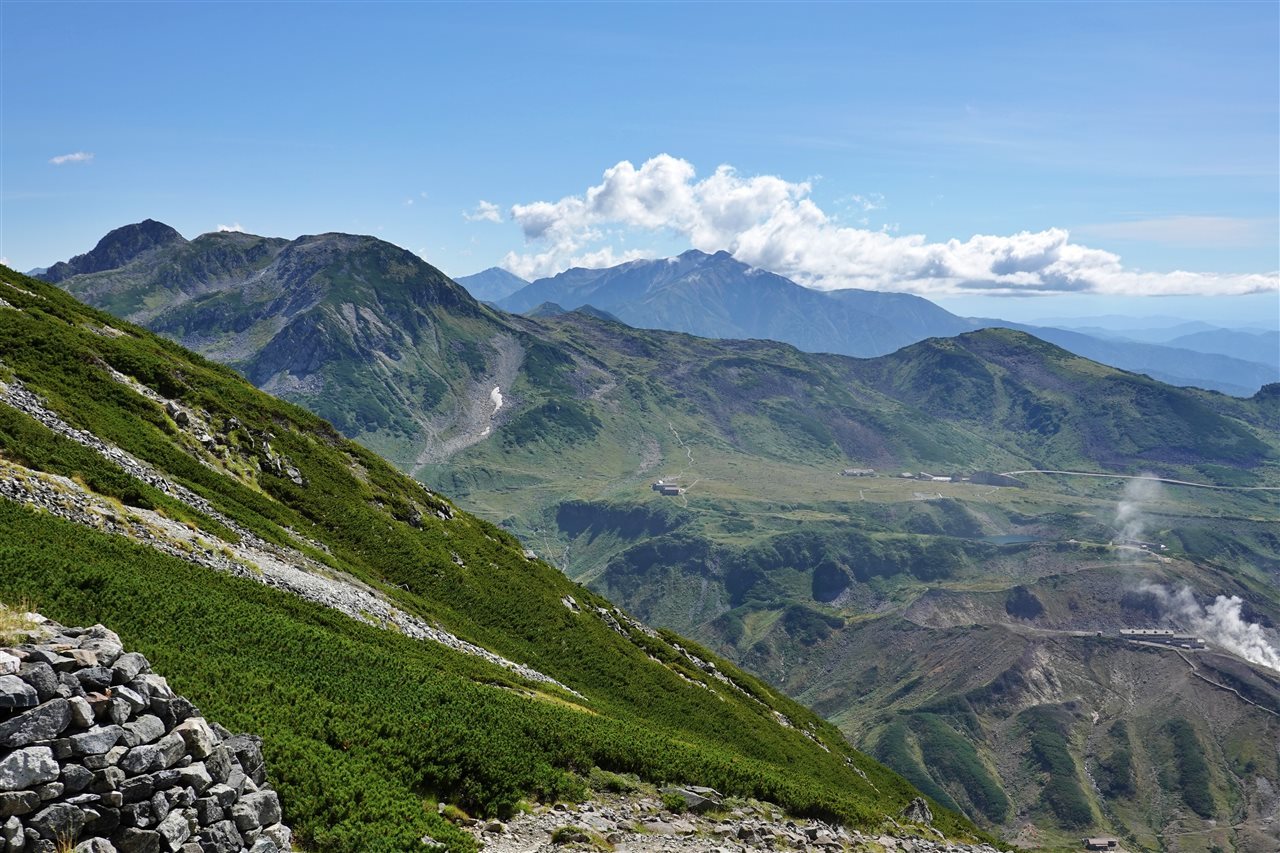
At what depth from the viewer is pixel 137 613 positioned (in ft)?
99.1

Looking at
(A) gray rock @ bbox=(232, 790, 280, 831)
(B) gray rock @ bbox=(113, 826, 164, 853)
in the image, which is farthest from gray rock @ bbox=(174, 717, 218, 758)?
(B) gray rock @ bbox=(113, 826, 164, 853)

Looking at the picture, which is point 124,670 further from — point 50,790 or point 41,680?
point 50,790

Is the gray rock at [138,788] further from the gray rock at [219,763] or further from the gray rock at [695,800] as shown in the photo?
the gray rock at [695,800]

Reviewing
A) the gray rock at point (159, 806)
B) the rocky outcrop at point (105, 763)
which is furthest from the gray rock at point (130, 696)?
the gray rock at point (159, 806)

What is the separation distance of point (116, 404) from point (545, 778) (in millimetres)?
56692

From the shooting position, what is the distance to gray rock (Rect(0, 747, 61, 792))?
47.6 ft

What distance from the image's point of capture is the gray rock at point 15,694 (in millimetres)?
14602

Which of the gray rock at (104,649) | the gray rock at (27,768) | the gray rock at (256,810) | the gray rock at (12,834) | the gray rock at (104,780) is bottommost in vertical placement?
the gray rock at (256,810)

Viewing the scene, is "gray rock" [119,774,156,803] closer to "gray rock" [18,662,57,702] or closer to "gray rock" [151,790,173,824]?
"gray rock" [151,790,173,824]

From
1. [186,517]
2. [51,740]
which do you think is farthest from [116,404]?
[51,740]

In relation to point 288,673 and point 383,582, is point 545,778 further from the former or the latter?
point 383,582

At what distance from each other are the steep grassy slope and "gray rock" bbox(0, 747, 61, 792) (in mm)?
7074

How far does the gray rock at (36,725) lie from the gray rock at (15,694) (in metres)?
0.18

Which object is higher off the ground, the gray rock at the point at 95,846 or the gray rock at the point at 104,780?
the gray rock at the point at 104,780
